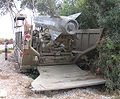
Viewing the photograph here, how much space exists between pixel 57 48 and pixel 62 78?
2.07 meters

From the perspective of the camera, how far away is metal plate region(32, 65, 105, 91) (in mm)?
7977

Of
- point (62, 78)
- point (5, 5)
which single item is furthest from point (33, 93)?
point (5, 5)

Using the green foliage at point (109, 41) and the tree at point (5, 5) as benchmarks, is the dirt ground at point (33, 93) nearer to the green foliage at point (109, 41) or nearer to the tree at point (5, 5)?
the green foliage at point (109, 41)

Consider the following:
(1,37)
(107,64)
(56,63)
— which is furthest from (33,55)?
(1,37)

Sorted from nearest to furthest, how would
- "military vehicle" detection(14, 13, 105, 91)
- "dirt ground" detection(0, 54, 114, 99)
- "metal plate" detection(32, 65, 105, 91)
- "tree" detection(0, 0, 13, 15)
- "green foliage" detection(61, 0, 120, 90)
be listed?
"dirt ground" detection(0, 54, 114, 99)
"metal plate" detection(32, 65, 105, 91)
"green foliage" detection(61, 0, 120, 90)
"military vehicle" detection(14, 13, 105, 91)
"tree" detection(0, 0, 13, 15)

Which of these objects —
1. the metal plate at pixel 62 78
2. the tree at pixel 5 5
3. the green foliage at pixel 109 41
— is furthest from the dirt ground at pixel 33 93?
the tree at pixel 5 5

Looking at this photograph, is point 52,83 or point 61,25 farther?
point 61,25

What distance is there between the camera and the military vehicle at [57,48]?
29.3ft

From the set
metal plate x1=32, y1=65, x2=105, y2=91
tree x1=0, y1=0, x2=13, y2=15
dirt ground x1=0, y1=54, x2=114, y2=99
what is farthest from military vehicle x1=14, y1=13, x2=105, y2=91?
tree x1=0, y1=0, x2=13, y2=15

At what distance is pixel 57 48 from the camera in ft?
35.1

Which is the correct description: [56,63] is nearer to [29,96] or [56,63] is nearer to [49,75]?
[49,75]

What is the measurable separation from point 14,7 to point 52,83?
19.3 metres

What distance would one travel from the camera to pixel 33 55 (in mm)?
9875

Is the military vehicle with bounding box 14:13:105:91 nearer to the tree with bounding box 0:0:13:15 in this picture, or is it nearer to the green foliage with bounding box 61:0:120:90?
the green foliage with bounding box 61:0:120:90
